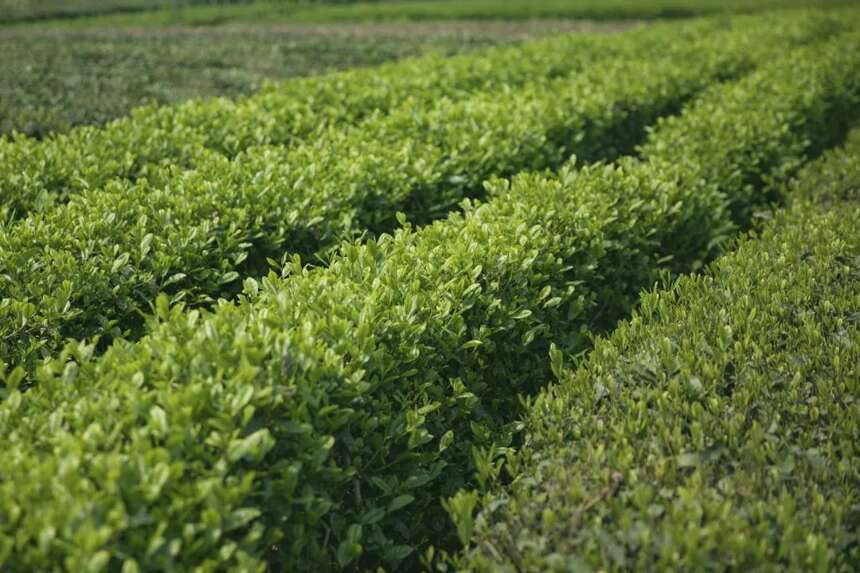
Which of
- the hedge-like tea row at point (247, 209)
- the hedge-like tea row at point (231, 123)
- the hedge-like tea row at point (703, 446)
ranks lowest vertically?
the hedge-like tea row at point (703, 446)

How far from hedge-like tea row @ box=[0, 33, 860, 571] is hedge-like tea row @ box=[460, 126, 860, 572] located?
1.50 ft

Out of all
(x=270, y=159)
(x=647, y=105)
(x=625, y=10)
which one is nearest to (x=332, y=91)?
(x=270, y=159)

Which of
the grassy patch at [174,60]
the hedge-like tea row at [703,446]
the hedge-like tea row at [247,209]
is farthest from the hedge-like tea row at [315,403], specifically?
the grassy patch at [174,60]

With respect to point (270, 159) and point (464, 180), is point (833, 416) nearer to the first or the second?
point (464, 180)

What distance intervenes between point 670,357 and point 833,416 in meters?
0.76

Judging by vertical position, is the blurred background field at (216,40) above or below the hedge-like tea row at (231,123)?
above

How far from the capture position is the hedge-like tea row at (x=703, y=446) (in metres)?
2.68

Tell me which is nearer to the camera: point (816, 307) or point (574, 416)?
point (574, 416)

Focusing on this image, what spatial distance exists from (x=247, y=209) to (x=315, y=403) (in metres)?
2.62

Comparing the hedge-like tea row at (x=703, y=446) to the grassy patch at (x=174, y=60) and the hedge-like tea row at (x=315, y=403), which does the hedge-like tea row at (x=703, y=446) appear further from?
the grassy patch at (x=174, y=60)

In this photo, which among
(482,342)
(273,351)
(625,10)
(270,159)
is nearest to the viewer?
(273,351)

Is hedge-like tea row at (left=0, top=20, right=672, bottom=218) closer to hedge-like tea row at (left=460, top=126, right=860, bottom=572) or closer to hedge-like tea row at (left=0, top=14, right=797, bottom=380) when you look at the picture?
hedge-like tea row at (left=0, top=14, right=797, bottom=380)

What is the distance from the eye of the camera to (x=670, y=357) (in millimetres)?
3779

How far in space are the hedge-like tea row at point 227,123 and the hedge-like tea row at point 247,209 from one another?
489 millimetres
